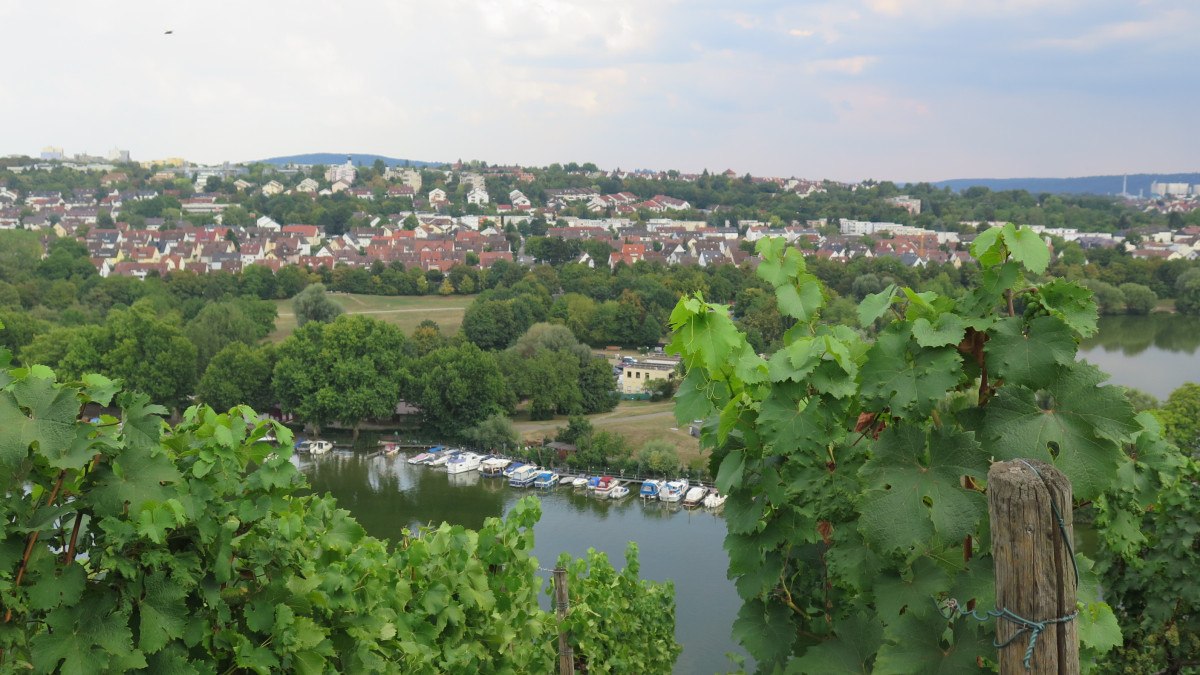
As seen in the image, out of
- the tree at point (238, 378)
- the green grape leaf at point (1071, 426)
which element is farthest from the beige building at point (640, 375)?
the green grape leaf at point (1071, 426)

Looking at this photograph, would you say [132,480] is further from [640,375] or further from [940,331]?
[640,375]

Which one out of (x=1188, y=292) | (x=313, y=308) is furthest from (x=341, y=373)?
(x=1188, y=292)

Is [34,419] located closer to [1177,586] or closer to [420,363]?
[1177,586]

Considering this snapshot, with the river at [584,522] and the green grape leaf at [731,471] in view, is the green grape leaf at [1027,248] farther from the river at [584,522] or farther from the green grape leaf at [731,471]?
the river at [584,522]

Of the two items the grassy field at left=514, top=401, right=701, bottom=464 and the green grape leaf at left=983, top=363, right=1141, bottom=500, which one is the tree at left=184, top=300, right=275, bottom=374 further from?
the green grape leaf at left=983, top=363, right=1141, bottom=500

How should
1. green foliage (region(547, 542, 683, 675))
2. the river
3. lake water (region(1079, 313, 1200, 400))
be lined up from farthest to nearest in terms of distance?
1. lake water (region(1079, 313, 1200, 400))
2. the river
3. green foliage (region(547, 542, 683, 675))

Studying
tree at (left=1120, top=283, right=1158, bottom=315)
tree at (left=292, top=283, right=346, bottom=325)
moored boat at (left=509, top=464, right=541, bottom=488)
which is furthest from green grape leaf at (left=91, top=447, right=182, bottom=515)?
tree at (left=1120, top=283, right=1158, bottom=315)

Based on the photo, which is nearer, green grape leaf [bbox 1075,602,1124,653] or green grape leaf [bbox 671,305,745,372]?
green grape leaf [bbox 1075,602,1124,653]
